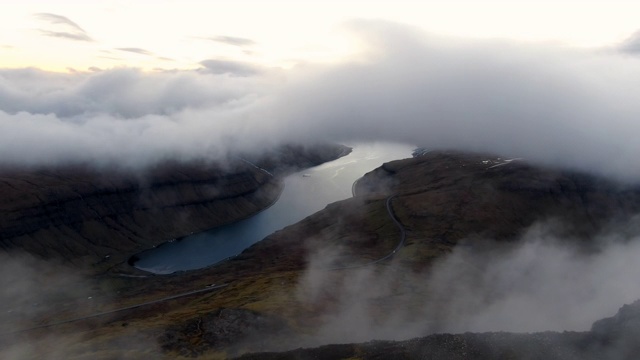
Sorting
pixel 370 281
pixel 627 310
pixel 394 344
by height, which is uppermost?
pixel 627 310

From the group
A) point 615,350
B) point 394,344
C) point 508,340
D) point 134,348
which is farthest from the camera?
point 134,348

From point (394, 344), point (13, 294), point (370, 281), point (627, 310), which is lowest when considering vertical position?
point (13, 294)

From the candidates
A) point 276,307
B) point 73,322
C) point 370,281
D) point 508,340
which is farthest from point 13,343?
point 508,340

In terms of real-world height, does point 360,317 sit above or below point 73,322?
above

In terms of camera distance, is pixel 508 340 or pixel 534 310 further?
pixel 534 310

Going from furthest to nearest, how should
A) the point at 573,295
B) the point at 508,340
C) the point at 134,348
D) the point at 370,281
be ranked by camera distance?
the point at 370,281
the point at 573,295
the point at 134,348
the point at 508,340

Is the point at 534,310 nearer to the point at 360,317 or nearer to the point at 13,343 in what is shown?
the point at 360,317

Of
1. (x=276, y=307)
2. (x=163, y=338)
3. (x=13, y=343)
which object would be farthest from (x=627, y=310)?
(x=13, y=343)

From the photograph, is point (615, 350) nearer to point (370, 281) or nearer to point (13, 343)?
point (370, 281)

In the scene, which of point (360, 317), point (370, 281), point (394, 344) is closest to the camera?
point (394, 344)
